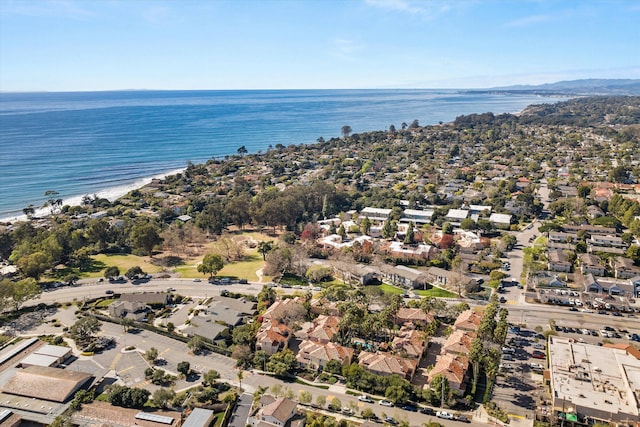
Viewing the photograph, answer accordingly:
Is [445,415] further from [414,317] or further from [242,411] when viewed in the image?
[242,411]

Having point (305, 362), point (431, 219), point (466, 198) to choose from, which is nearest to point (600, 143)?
point (466, 198)

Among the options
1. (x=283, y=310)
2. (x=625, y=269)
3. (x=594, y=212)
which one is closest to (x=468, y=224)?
(x=625, y=269)

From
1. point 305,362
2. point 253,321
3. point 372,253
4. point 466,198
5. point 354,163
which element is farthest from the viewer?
point 354,163

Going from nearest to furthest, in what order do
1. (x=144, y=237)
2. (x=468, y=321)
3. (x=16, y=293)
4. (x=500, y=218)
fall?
(x=468, y=321), (x=16, y=293), (x=144, y=237), (x=500, y=218)

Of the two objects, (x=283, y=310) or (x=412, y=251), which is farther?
(x=412, y=251)

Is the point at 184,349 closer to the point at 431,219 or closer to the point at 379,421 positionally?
the point at 379,421

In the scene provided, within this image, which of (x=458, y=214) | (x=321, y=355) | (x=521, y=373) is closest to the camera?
(x=521, y=373)

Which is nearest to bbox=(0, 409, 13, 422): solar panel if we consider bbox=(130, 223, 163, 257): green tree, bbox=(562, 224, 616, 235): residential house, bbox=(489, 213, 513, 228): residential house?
bbox=(130, 223, 163, 257): green tree

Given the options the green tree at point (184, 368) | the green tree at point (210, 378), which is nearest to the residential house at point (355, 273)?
the green tree at point (210, 378)
